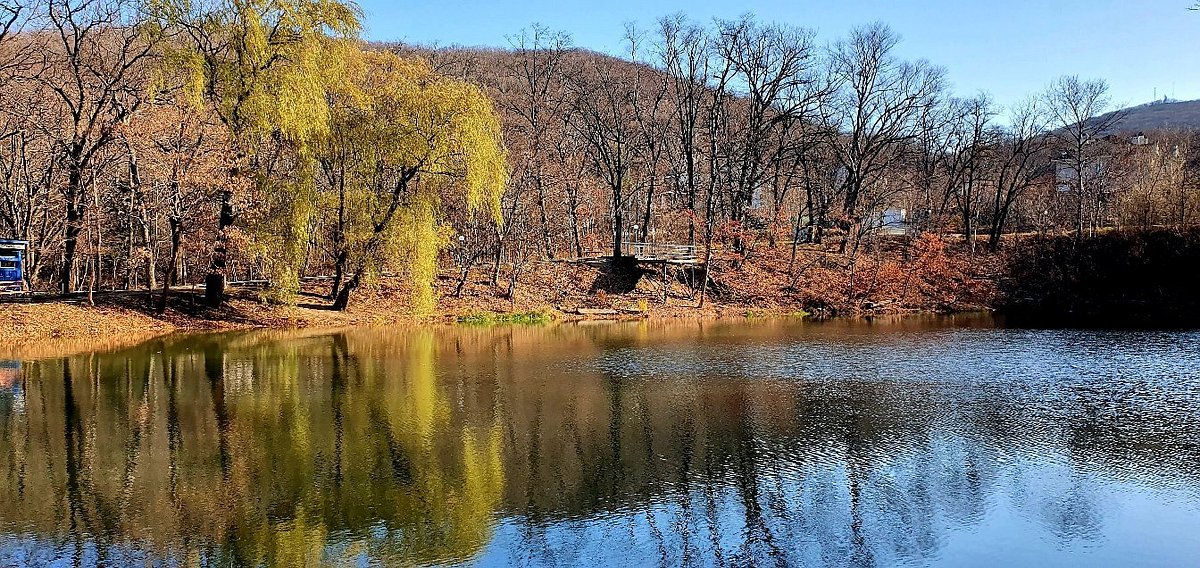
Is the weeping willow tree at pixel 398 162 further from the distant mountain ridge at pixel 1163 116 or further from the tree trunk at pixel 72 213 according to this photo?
the distant mountain ridge at pixel 1163 116

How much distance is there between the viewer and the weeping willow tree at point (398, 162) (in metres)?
27.8

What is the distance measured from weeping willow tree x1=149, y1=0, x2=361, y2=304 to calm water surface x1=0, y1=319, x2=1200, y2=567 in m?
7.36

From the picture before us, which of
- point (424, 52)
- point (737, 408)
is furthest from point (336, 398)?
point (424, 52)

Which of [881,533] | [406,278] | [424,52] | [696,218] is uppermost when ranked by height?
[424,52]

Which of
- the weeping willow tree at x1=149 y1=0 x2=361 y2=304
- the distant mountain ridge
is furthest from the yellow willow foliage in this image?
the distant mountain ridge

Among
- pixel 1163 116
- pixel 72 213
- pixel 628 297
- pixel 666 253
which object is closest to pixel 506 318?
pixel 628 297

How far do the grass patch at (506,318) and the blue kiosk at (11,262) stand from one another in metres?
13.7

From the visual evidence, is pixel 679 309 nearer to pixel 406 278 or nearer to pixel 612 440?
pixel 406 278

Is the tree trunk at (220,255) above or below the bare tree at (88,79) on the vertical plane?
below

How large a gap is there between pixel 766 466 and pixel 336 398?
8.48 metres

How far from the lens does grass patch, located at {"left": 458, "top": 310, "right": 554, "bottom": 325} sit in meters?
31.1

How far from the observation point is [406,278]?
30.5 metres

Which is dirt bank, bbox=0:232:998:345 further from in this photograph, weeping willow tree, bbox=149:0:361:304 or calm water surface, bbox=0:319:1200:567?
calm water surface, bbox=0:319:1200:567

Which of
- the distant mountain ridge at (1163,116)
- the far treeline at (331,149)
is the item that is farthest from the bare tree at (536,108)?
the distant mountain ridge at (1163,116)
